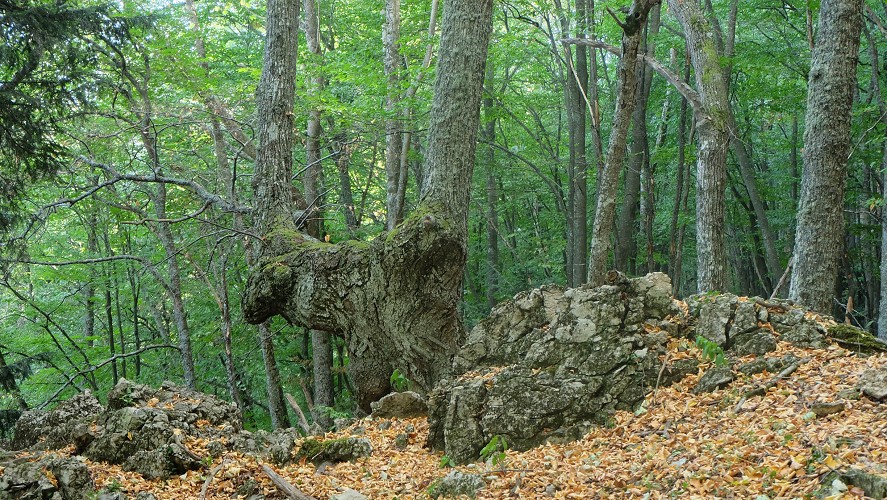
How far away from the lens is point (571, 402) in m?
4.73

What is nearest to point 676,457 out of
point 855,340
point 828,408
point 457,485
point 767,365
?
point 828,408

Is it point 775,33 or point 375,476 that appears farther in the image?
point 775,33

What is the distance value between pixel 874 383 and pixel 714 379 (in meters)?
0.95

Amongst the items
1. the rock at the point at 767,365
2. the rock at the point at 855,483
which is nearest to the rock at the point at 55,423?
the rock at the point at 767,365

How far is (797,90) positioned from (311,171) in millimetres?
10417

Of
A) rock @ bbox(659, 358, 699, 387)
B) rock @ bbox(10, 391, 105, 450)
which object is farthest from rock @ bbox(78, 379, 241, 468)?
rock @ bbox(659, 358, 699, 387)

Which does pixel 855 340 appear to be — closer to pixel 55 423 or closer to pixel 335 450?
pixel 335 450

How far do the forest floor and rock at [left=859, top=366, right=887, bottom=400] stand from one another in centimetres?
6

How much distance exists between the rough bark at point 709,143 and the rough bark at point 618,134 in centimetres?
186

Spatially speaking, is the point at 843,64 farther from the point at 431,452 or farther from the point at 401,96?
the point at 401,96

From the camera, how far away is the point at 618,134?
21.9 ft

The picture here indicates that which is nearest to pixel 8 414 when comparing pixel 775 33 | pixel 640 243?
pixel 640 243

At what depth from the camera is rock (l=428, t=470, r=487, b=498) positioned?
13.6ft

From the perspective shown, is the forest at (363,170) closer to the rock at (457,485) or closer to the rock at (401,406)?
the rock at (401,406)
